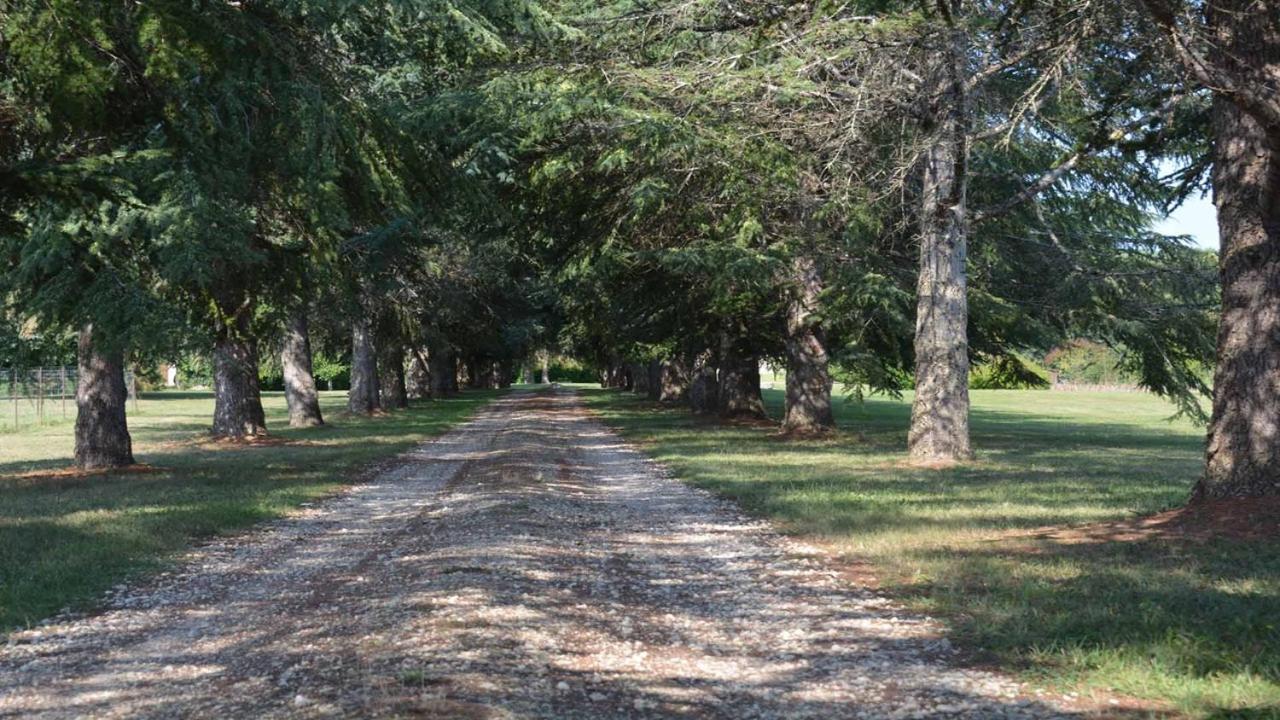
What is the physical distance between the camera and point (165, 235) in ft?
40.9

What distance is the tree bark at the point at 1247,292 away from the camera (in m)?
9.30

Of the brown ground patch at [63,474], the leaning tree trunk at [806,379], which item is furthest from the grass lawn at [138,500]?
the leaning tree trunk at [806,379]

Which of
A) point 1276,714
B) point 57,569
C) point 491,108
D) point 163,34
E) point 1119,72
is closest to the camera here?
point 1276,714

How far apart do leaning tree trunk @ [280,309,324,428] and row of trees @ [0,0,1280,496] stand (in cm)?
485

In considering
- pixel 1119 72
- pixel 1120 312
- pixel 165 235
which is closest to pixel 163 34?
pixel 165 235

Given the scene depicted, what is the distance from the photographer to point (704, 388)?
119 feet

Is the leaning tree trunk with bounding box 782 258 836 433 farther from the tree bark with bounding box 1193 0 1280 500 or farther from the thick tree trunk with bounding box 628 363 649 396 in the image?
the thick tree trunk with bounding box 628 363 649 396

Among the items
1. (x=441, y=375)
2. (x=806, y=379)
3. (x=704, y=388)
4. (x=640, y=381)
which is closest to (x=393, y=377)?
(x=704, y=388)

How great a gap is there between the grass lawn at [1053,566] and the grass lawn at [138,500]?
558 cm

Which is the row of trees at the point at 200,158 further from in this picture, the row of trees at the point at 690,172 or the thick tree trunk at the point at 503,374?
the thick tree trunk at the point at 503,374

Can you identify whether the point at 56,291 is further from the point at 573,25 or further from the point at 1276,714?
the point at 1276,714

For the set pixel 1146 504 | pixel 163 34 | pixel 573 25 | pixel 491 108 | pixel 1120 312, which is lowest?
pixel 1146 504

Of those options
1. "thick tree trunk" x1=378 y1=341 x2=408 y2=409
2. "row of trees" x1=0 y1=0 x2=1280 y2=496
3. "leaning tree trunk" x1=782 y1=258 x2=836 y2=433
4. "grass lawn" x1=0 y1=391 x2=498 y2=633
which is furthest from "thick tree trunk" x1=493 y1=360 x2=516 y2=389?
"leaning tree trunk" x1=782 y1=258 x2=836 y2=433

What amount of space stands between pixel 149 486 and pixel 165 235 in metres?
3.79
